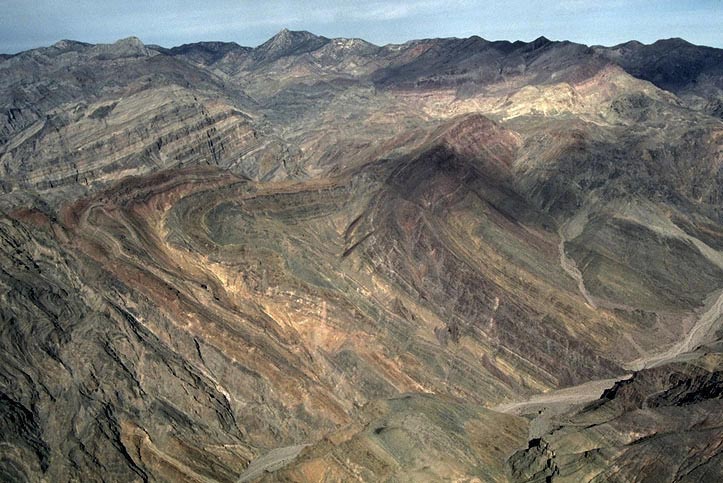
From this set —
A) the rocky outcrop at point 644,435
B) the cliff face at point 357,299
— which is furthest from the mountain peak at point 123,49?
the rocky outcrop at point 644,435

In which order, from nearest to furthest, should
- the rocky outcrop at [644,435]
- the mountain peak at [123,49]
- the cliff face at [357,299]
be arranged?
the rocky outcrop at [644,435], the cliff face at [357,299], the mountain peak at [123,49]

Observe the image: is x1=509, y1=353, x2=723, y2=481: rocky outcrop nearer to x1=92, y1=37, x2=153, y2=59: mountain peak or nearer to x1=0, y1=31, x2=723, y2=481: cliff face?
x1=0, y1=31, x2=723, y2=481: cliff face

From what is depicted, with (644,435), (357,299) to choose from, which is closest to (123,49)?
(357,299)

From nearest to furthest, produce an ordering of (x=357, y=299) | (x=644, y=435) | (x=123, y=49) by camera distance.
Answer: (x=644, y=435)
(x=357, y=299)
(x=123, y=49)

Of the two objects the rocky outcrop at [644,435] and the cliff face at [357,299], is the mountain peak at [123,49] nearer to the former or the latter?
the cliff face at [357,299]

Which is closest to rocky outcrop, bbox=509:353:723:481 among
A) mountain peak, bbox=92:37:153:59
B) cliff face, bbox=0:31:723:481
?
cliff face, bbox=0:31:723:481

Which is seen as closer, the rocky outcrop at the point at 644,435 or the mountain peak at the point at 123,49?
the rocky outcrop at the point at 644,435

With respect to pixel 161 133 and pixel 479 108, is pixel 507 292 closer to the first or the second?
pixel 161 133

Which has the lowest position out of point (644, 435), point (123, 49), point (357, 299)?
point (644, 435)

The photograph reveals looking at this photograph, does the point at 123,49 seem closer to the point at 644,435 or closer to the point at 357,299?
the point at 357,299
